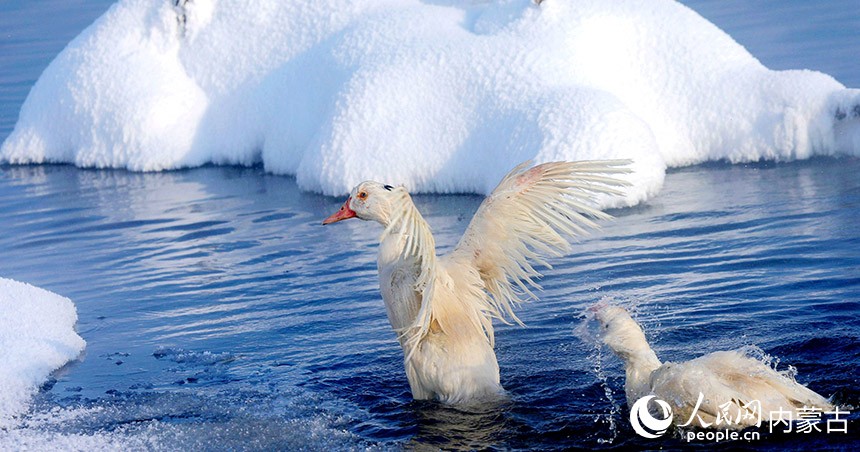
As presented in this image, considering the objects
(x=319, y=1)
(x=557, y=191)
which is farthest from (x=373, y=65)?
(x=557, y=191)

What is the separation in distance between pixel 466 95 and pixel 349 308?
3360 mm

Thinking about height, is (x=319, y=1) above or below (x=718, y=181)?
above

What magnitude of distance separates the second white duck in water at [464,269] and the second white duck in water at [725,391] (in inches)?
39.1

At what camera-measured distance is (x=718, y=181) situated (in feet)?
33.6

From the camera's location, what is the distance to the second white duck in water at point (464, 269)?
5906mm

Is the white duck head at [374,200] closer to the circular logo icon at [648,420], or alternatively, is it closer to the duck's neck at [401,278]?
the duck's neck at [401,278]

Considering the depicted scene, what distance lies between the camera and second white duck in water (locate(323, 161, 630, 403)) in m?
5.91

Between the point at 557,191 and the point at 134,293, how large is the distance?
13.4ft

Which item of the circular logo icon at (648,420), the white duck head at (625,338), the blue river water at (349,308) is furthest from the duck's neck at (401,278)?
the circular logo icon at (648,420)

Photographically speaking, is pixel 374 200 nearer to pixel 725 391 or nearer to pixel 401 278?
pixel 401 278

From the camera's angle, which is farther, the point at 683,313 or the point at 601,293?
→ the point at 601,293

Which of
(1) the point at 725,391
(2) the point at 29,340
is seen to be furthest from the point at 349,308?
(1) the point at 725,391

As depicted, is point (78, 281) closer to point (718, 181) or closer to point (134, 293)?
point (134, 293)

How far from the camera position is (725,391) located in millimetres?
5094
